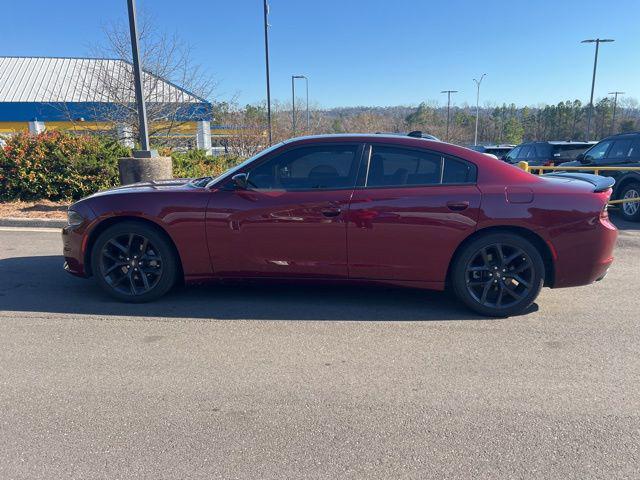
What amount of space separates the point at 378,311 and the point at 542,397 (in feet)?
5.48

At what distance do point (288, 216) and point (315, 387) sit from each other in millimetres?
1618

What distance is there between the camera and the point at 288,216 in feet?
13.3

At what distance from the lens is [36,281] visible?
5.09 meters

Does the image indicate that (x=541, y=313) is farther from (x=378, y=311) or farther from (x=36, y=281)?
(x=36, y=281)

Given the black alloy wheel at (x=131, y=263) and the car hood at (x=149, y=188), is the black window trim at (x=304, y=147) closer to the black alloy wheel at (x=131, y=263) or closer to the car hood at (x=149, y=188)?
the car hood at (x=149, y=188)

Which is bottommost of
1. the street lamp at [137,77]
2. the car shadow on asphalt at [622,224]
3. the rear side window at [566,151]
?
the car shadow on asphalt at [622,224]

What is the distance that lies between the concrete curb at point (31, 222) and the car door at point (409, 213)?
6.62 m

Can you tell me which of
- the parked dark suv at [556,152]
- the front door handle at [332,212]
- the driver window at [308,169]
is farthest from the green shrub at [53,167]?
the parked dark suv at [556,152]

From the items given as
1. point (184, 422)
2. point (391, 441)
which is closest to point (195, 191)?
point (184, 422)

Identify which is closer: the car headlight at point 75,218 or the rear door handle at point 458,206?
the rear door handle at point 458,206

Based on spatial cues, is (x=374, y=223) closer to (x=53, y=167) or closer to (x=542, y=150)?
(x=53, y=167)

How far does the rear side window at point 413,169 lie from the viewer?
4.03 m

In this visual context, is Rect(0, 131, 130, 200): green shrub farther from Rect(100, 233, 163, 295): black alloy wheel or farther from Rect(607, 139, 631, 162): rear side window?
Rect(607, 139, 631, 162): rear side window

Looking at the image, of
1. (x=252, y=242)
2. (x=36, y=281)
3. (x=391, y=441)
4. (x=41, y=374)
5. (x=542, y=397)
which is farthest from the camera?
(x=36, y=281)
